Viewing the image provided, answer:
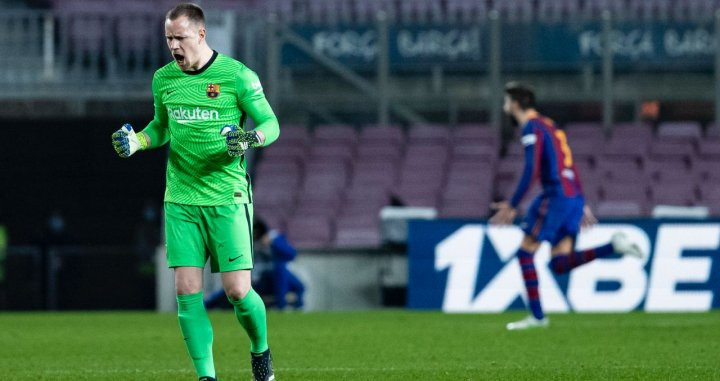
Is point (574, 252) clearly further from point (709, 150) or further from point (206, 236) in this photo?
point (709, 150)

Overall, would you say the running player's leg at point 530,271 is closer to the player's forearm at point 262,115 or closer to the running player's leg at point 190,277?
the player's forearm at point 262,115

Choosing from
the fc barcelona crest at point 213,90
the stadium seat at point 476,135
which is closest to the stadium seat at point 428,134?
the stadium seat at point 476,135

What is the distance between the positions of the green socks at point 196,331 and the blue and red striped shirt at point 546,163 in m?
5.70

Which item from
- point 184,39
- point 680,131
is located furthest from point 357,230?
point 184,39

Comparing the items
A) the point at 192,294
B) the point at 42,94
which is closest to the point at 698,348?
the point at 192,294

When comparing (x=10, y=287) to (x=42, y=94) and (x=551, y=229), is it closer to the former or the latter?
(x=42, y=94)

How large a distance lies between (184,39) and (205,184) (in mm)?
687

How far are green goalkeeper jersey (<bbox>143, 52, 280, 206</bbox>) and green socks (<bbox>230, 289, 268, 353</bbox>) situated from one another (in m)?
0.47

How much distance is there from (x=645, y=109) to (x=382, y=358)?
45.7 feet

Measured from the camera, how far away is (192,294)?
7.18 meters

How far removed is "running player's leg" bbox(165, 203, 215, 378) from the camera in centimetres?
715

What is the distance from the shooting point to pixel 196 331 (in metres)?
7.19

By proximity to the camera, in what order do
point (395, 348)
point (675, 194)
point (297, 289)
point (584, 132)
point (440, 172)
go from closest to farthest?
point (395, 348) → point (297, 289) → point (675, 194) → point (440, 172) → point (584, 132)

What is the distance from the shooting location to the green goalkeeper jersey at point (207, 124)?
725 centimetres
